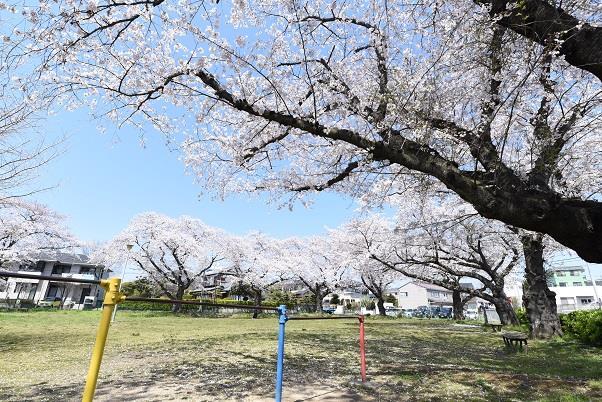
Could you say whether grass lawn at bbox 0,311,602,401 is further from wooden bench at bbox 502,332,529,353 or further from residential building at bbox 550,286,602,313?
residential building at bbox 550,286,602,313

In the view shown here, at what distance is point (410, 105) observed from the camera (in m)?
5.66

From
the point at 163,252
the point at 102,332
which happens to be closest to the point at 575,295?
the point at 163,252

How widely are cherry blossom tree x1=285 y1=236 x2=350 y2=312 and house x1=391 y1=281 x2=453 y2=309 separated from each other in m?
26.8

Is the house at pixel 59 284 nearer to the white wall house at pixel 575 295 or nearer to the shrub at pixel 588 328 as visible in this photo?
the shrub at pixel 588 328

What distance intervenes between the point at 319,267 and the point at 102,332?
33390 millimetres

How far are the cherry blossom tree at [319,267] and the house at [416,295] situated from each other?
26.8 m

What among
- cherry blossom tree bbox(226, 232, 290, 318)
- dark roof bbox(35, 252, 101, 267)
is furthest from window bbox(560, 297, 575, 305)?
dark roof bbox(35, 252, 101, 267)

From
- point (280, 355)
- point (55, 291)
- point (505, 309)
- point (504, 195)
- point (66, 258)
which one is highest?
point (66, 258)

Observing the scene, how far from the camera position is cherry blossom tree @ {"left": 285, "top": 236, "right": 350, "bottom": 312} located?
33.6m

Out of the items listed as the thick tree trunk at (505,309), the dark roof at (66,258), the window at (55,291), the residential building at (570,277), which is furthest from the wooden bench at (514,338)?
the residential building at (570,277)

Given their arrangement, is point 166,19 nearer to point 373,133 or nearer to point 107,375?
point 373,133

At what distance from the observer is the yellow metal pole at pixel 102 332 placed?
2184 millimetres

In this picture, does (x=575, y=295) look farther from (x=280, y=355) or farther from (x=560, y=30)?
(x=280, y=355)

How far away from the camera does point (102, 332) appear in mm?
2260
